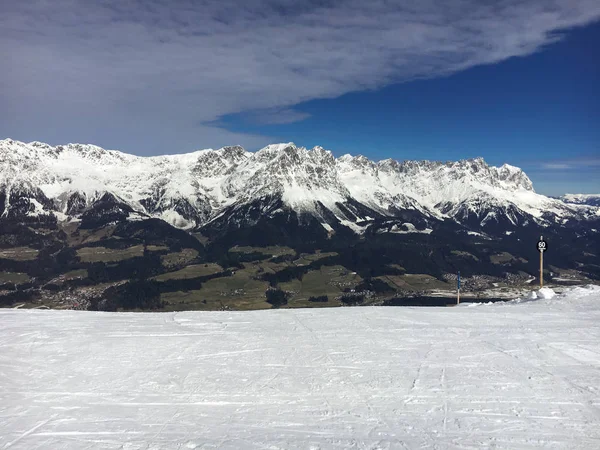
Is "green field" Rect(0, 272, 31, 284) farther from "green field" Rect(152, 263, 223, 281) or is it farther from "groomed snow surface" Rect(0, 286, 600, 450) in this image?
"groomed snow surface" Rect(0, 286, 600, 450)

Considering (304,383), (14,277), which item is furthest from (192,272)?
(304,383)

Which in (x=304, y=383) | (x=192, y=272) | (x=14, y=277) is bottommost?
(x=14, y=277)

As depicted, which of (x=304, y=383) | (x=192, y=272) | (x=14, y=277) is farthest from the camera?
(x=192, y=272)

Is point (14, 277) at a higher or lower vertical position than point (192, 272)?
lower

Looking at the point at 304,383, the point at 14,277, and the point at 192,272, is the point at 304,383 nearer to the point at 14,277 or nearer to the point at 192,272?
the point at 192,272

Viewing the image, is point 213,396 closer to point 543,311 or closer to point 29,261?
point 543,311

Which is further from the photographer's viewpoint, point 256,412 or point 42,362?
point 42,362

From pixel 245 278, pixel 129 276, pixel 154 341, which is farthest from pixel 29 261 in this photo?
pixel 154 341

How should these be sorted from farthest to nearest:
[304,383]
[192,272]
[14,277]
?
[192,272] < [14,277] < [304,383]
